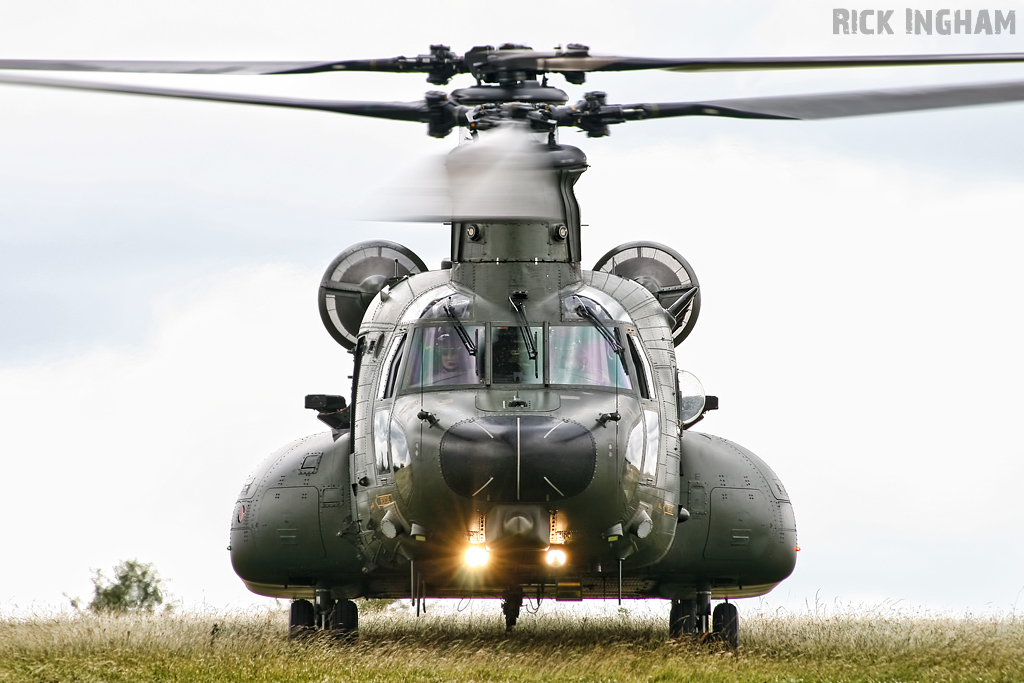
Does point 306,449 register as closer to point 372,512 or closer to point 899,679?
point 372,512

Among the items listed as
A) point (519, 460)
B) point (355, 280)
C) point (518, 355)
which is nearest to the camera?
point (519, 460)

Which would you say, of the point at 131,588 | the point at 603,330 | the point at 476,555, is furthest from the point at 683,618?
the point at 131,588

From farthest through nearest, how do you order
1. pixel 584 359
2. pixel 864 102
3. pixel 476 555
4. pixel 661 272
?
pixel 661 272, pixel 584 359, pixel 476 555, pixel 864 102

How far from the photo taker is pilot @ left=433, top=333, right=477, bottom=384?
39.7ft

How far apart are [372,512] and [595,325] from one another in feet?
8.37

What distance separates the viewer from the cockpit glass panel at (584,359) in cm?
1212

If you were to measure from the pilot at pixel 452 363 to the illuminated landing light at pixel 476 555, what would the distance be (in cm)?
142

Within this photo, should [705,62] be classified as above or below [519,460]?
above

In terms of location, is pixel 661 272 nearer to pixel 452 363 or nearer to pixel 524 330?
pixel 524 330

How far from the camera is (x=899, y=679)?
470 inches

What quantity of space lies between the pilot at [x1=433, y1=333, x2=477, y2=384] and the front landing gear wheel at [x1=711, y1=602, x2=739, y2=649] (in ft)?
14.6

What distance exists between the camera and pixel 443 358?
40.2ft

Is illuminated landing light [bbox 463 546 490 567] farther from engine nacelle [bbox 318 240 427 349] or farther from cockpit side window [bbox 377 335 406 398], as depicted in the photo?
engine nacelle [bbox 318 240 427 349]

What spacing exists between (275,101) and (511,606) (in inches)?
249
